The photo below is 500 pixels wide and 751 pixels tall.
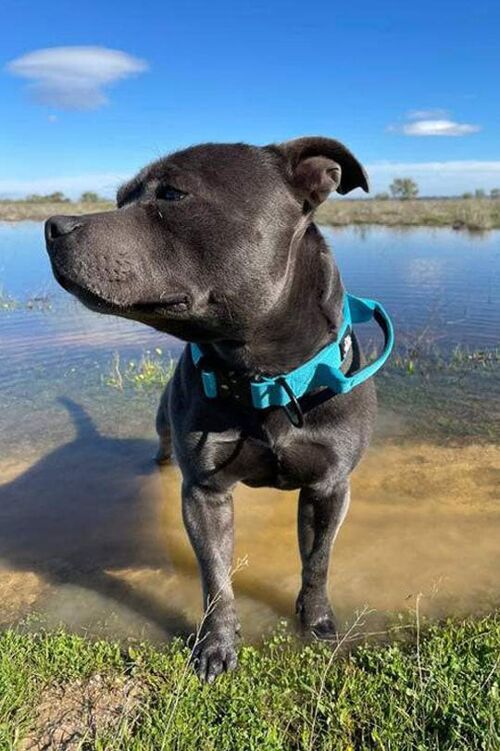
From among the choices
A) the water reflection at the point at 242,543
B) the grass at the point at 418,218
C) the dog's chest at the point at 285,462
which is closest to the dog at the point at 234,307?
the dog's chest at the point at 285,462

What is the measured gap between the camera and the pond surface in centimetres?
361

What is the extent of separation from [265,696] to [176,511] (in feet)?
7.48

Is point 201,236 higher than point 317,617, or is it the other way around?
point 201,236

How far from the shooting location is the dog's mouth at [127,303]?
2404 millimetres

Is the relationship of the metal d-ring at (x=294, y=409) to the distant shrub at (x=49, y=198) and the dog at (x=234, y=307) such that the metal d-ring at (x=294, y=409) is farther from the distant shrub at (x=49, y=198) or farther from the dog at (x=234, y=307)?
the distant shrub at (x=49, y=198)

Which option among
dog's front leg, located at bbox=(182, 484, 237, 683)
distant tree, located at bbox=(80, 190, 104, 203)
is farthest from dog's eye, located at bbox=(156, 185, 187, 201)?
distant tree, located at bbox=(80, 190, 104, 203)

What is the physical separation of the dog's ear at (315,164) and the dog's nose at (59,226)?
0.97 m

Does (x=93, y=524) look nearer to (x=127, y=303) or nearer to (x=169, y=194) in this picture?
(x=127, y=303)

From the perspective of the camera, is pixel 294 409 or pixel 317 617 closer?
pixel 294 409

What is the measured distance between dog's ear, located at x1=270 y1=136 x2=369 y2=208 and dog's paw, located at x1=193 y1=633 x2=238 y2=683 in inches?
79.5

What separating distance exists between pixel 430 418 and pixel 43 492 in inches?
134

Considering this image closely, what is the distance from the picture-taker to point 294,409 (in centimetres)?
289

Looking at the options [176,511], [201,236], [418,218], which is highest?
[201,236]

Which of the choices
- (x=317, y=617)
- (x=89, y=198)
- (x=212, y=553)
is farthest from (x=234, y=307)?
(x=89, y=198)
